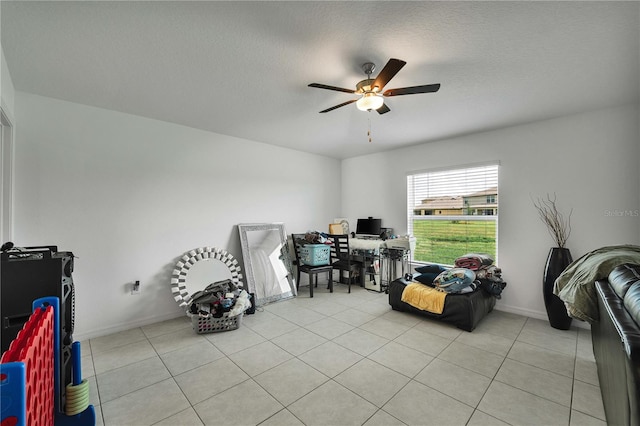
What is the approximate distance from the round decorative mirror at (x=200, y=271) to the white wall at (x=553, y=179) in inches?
136

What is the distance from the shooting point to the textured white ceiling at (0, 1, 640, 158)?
1.61 m

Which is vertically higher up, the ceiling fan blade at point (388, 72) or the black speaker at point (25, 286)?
the ceiling fan blade at point (388, 72)

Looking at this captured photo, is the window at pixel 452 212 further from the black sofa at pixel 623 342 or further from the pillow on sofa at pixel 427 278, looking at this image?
the black sofa at pixel 623 342

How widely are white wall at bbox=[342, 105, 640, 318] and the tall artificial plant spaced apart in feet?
0.17

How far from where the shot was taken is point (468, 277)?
10.3 ft

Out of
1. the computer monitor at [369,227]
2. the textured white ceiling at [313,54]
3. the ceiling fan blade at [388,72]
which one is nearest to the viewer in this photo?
the textured white ceiling at [313,54]

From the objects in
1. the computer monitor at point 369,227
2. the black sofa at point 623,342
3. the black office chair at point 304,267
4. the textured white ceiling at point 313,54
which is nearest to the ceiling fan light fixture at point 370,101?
the textured white ceiling at point 313,54

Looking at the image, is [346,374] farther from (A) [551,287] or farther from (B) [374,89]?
(A) [551,287]

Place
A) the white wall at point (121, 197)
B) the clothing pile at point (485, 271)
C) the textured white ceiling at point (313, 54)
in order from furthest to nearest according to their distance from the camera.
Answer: the clothing pile at point (485, 271), the white wall at point (121, 197), the textured white ceiling at point (313, 54)

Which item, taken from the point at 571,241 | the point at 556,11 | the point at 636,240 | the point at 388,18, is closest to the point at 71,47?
the point at 388,18

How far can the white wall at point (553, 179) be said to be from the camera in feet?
9.61

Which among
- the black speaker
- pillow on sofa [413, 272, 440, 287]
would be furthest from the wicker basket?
pillow on sofa [413, 272, 440, 287]

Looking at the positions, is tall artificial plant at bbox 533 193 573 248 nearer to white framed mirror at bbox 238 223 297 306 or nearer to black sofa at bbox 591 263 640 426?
black sofa at bbox 591 263 640 426

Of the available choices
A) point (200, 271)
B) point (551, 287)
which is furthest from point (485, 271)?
point (200, 271)
